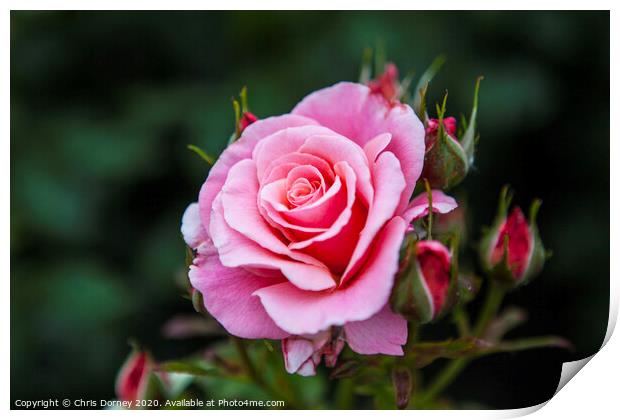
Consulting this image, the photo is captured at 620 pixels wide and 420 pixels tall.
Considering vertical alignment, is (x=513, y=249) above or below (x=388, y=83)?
below

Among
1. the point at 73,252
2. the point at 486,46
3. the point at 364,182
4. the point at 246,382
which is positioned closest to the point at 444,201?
the point at 364,182

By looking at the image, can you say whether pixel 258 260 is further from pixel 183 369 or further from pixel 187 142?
pixel 187 142

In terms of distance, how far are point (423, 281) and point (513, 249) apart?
0.47 feet

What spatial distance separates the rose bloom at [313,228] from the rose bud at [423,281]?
0.01 m

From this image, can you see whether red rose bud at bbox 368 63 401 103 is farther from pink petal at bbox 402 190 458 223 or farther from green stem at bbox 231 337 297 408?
green stem at bbox 231 337 297 408

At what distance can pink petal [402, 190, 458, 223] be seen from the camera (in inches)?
18.5

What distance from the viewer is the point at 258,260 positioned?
18.2 inches

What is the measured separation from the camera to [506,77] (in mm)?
884

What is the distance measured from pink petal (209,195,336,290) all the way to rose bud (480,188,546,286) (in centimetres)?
16

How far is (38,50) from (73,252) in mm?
244

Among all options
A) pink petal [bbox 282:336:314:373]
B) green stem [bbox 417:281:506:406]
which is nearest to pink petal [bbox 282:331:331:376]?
pink petal [bbox 282:336:314:373]

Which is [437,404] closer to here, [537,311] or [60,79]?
[537,311]

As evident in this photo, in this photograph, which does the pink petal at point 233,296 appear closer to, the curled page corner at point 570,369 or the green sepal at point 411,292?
the green sepal at point 411,292

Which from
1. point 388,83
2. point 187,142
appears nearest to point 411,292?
point 388,83
